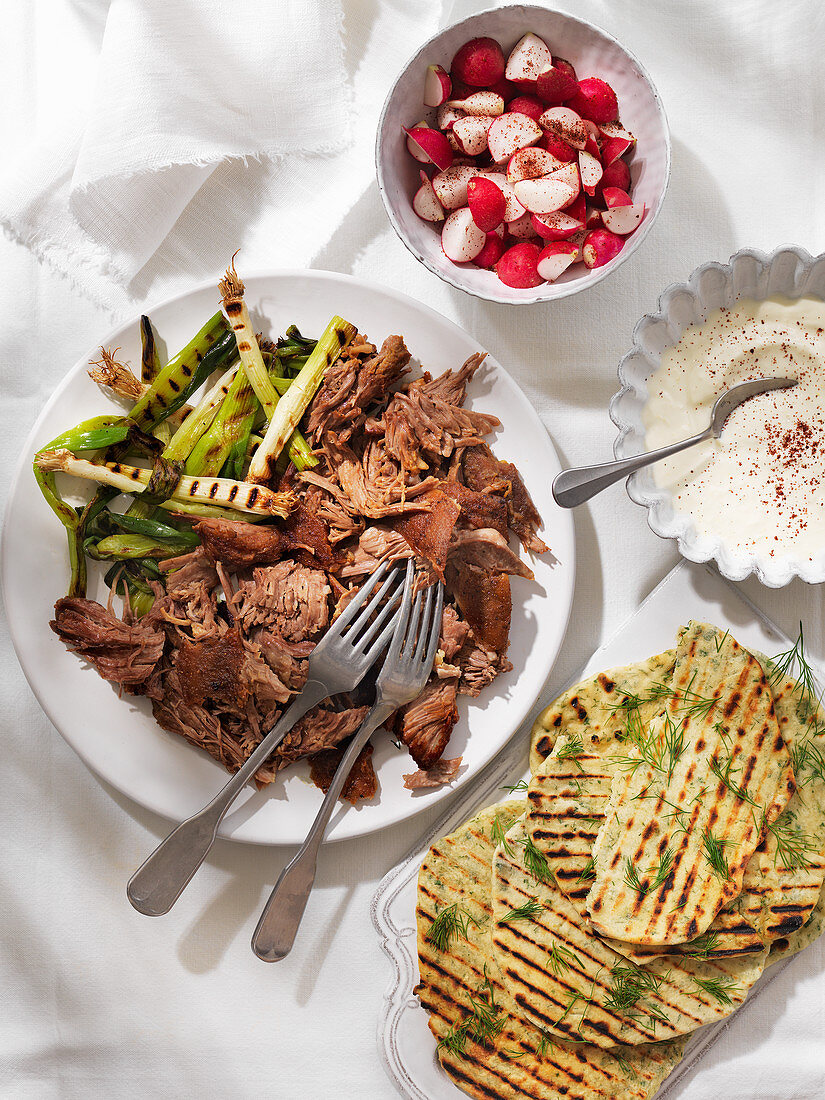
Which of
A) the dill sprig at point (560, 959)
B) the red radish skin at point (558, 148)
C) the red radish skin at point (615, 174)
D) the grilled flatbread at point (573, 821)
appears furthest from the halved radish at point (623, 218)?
the dill sprig at point (560, 959)

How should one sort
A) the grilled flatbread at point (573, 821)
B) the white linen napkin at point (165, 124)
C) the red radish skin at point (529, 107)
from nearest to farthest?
the red radish skin at point (529, 107) → the grilled flatbread at point (573, 821) → the white linen napkin at point (165, 124)

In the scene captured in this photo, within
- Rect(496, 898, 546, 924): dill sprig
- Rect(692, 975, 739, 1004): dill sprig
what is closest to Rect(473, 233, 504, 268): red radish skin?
Rect(496, 898, 546, 924): dill sprig

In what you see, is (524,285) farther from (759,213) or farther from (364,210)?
(759,213)

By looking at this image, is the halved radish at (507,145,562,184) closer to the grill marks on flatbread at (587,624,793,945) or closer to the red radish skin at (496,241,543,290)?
the red radish skin at (496,241,543,290)

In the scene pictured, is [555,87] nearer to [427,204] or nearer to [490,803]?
[427,204]

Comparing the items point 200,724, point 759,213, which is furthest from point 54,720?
point 759,213

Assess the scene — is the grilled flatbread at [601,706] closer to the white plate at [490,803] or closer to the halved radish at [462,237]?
the white plate at [490,803]

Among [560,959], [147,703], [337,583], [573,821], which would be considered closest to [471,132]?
[337,583]
